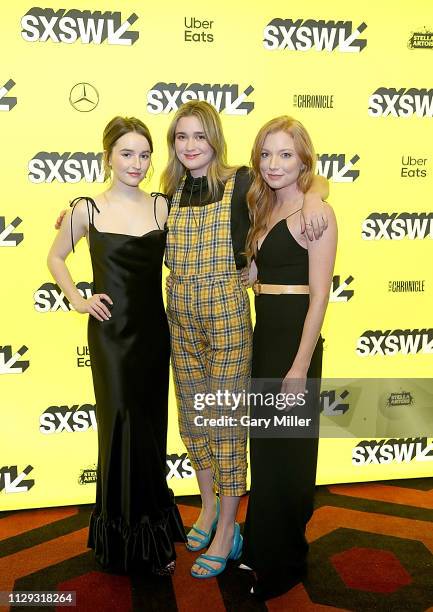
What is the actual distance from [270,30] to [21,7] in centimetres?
126

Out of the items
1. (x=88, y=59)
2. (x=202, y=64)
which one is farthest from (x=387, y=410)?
(x=88, y=59)

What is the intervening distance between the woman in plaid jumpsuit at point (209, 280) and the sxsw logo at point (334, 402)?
1131mm

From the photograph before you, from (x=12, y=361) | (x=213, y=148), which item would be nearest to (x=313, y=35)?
(x=213, y=148)

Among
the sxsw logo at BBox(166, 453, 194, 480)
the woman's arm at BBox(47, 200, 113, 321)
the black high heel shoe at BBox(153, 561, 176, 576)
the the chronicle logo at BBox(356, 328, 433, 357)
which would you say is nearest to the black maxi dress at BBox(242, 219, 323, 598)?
the black high heel shoe at BBox(153, 561, 176, 576)

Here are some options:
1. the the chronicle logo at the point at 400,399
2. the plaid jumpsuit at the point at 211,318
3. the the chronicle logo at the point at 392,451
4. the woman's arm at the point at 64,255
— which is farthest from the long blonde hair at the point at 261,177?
the the chronicle logo at the point at 392,451

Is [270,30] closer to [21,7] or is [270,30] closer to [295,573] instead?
[21,7]

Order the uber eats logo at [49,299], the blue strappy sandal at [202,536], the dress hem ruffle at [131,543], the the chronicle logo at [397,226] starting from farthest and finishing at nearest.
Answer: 1. the the chronicle logo at [397,226]
2. the uber eats logo at [49,299]
3. the blue strappy sandal at [202,536]
4. the dress hem ruffle at [131,543]

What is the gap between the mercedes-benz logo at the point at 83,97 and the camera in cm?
303

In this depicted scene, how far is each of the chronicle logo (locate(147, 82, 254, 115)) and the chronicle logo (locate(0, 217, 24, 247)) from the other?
3.03 ft

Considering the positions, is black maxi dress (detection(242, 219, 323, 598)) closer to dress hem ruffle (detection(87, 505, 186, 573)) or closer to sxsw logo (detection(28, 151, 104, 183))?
dress hem ruffle (detection(87, 505, 186, 573))

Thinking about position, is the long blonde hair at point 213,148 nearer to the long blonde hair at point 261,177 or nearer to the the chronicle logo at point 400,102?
the long blonde hair at point 261,177

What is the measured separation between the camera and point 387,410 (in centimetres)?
362

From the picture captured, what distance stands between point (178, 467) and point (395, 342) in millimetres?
1489

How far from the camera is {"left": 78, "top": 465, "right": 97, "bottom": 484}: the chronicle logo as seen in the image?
3406 mm
